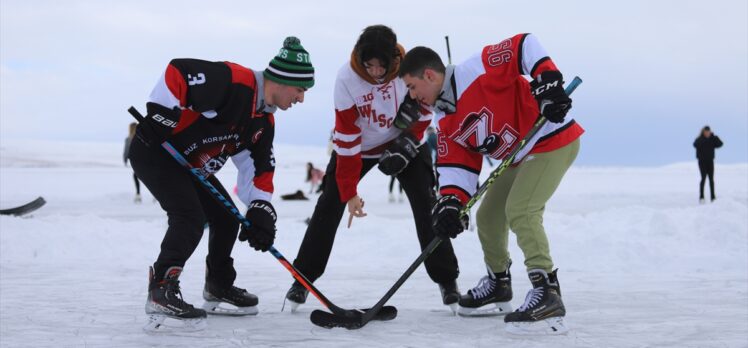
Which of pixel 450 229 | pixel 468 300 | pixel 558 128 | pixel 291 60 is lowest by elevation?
pixel 468 300

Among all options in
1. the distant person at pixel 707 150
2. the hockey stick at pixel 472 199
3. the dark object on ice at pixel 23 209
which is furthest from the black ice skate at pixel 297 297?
the distant person at pixel 707 150

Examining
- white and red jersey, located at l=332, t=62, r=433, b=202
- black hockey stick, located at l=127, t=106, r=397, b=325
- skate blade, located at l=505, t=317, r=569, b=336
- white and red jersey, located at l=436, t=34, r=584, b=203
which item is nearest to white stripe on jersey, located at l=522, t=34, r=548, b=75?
white and red jersey, located at l=436, t=34, r=584, b=203

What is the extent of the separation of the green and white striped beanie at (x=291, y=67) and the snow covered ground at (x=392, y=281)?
3.52ft

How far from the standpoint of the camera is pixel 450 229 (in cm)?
293

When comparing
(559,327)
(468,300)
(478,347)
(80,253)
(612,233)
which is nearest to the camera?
(478,347)

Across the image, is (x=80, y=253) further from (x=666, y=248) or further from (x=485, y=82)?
(x=666, y=248)

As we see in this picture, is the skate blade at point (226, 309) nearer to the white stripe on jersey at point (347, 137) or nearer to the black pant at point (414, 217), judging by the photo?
the black pant at point (414, 217)

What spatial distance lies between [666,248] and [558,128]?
10.9ft

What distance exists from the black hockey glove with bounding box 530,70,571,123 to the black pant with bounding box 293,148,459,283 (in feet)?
2.60

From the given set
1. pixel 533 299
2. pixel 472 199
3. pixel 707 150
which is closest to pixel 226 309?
pixel 472 199

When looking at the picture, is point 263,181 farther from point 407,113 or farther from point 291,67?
point 407,113

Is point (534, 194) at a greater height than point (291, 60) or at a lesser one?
lesser

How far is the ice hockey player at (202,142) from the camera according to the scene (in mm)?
2830

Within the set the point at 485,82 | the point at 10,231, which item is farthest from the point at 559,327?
the point at 10,231
